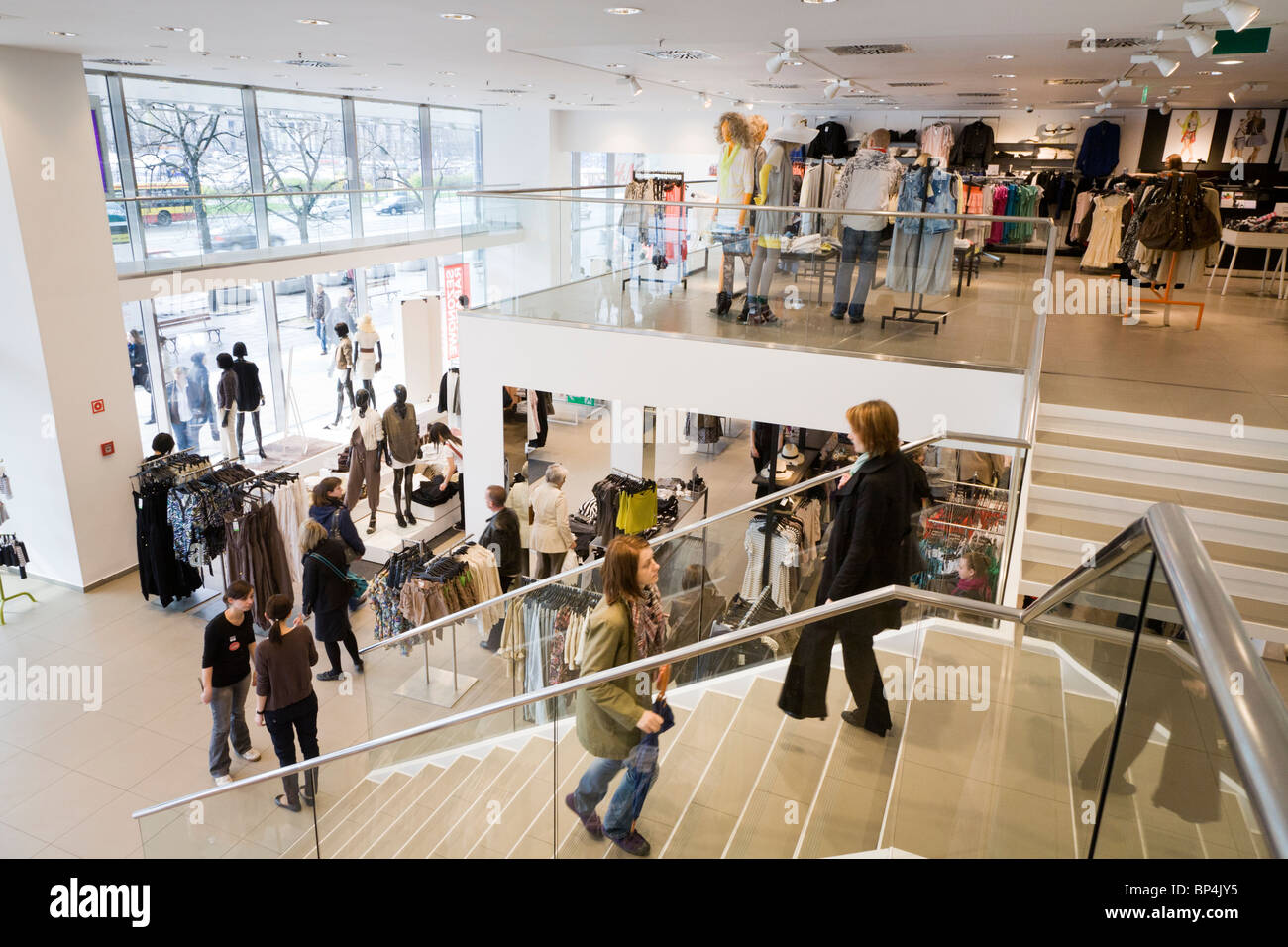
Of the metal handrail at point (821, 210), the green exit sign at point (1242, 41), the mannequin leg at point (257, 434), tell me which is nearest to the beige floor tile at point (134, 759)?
the metal handrail at point (821, 210)

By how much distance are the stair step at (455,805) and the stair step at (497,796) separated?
0.03 metres

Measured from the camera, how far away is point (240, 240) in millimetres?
12242

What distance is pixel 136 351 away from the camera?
1127 cm

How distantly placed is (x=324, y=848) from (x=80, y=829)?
8.35 ft

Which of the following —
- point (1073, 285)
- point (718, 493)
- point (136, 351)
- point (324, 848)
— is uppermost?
point (1073, 285)

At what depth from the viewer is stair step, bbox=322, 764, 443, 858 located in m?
4.13

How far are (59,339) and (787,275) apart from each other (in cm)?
689

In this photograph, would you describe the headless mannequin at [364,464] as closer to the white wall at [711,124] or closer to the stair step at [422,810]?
the stair step at [422,810]

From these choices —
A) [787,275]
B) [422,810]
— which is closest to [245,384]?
[787,275]

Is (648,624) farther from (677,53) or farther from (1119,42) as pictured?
(677,53)

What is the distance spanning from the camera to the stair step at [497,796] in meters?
3.44

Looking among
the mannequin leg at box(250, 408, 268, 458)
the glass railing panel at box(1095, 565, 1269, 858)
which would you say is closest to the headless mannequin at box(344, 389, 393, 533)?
the mannequin leg at box(250, 408, 268, 458)

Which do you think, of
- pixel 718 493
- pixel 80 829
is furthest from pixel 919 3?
pixel 718 493
